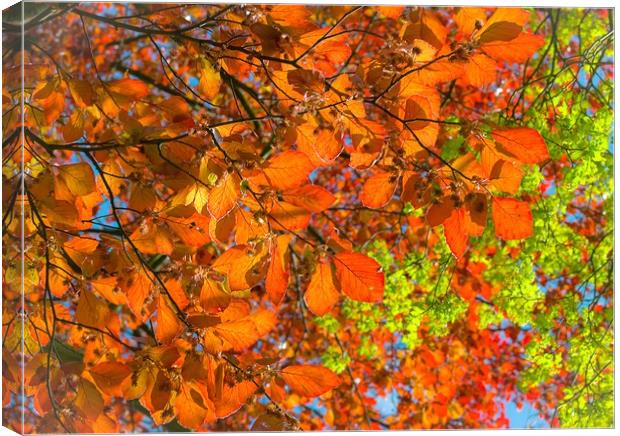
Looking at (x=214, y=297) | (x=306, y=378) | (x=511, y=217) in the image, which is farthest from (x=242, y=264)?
(x=511, y=217)

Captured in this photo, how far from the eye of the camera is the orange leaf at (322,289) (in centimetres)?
170

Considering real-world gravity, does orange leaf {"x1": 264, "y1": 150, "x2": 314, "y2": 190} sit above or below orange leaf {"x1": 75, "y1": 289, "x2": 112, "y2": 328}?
above

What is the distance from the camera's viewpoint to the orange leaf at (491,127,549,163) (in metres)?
1.73

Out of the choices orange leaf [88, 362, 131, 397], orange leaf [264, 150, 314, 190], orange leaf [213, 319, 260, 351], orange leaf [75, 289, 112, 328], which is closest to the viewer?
orange leaf [264, 150, 314, 190]

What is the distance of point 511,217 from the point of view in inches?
71.3

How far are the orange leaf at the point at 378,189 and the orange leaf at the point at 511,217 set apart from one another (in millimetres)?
300

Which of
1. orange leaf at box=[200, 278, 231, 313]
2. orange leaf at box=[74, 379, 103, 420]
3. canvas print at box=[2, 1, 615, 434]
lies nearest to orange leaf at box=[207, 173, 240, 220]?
canvas print at box=[2, 1, 615, 434]

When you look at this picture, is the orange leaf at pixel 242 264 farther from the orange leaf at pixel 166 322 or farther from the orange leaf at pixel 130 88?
the orange leaf at pixel 130 88

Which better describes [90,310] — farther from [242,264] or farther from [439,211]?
[439,211]

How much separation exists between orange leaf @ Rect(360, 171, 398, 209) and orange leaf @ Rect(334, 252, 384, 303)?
0.58ft

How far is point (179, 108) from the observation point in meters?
1.98

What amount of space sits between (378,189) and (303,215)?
237mm

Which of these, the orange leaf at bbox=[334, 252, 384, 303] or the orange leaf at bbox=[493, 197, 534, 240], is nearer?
the orange leaf at bbox=[334, 252, 384, 303]

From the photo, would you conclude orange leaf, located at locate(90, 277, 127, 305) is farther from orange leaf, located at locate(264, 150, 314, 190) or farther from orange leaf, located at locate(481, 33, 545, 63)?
orange leaf, located at locate(481, 33, 545, 63)
